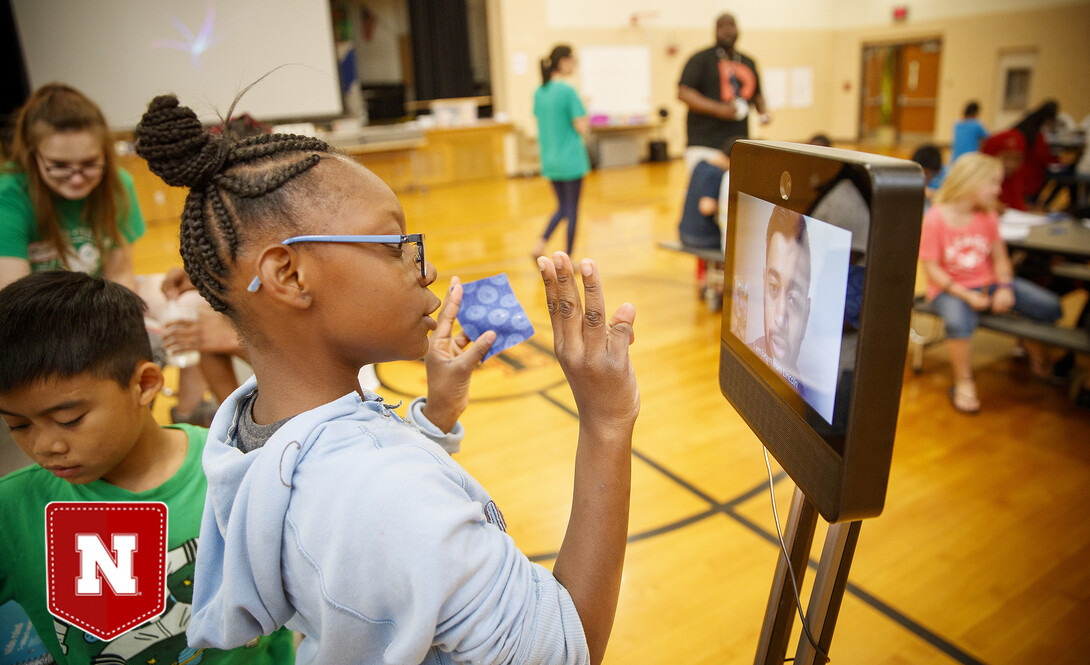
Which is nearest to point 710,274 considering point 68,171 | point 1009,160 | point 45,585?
point 1009,160

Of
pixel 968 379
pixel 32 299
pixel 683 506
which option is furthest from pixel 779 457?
pixel 968 379

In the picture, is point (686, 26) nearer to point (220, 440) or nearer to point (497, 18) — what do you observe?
point (497, 18)

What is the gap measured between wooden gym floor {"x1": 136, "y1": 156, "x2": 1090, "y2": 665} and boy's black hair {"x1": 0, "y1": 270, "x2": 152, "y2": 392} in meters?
1.35

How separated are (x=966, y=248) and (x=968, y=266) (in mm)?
87

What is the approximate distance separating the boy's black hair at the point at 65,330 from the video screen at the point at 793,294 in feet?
3.47

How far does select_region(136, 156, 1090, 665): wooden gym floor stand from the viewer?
183 cm

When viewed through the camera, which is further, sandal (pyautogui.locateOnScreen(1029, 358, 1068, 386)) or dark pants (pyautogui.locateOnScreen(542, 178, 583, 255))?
dark pants (pyautogui.locateOnScreen(542, 178, 583, 255))

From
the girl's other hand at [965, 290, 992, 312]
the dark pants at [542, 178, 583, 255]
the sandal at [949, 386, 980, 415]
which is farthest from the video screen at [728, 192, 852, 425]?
the dark pants at [542, 178, 583, 255]

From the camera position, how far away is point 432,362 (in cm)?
111

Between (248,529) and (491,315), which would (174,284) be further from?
(248,529)

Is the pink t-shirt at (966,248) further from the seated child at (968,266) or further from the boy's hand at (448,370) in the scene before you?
the boy's hand at (448,370)

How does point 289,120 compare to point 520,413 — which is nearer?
point 520,413

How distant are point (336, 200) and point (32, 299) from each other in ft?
2.57

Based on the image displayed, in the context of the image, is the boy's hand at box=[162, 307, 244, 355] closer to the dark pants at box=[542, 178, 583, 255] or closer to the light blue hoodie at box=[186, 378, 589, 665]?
the light blue hoodie at box=[186, 378, 589, 665]
